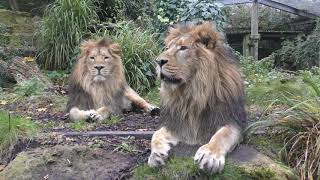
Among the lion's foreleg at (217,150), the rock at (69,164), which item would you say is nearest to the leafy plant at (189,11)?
the rock at (69,164)

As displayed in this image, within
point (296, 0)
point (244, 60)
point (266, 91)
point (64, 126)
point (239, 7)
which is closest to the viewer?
point (64, 126)

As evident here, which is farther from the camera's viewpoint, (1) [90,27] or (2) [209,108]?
(1) [90,27]

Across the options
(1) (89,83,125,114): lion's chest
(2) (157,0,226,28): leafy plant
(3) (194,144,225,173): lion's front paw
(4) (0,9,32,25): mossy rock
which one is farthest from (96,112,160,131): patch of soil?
(4) (0,9,32,25): mossy rock

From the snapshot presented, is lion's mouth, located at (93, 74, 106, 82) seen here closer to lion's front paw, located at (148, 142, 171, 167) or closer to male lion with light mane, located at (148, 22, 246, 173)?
male lion with light mane, located at (148, 22, 246, 173)

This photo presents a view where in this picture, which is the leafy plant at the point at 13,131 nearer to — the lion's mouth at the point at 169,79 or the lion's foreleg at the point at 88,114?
the lion's foreleg at the point at 88,114

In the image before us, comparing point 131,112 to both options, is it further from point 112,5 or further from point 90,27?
point 112,5

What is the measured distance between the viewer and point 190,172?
14.1 feet

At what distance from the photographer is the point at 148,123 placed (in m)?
6.38

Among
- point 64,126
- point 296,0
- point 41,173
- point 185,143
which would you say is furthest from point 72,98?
point 296,0

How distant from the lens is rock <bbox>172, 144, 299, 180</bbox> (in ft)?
14.6

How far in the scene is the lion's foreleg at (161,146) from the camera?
433 cm

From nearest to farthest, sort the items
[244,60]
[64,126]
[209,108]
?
[209,108], [64,126], [244,60]

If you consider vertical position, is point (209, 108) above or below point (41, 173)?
above

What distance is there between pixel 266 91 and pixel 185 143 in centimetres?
297
